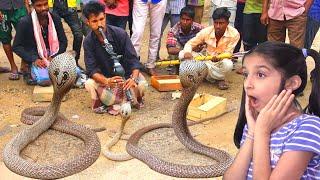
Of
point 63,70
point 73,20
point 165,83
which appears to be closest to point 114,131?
point 63,70

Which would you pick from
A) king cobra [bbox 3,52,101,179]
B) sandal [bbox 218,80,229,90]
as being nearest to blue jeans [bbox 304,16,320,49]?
sandal [bbox 218,80,229,90]

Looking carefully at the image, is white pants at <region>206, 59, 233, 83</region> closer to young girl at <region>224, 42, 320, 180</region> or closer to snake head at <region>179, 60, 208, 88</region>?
snake head at <region>179, 60, 208, 88</region>

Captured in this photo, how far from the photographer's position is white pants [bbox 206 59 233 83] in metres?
5.74

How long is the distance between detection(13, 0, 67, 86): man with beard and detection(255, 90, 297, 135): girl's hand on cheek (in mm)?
4216

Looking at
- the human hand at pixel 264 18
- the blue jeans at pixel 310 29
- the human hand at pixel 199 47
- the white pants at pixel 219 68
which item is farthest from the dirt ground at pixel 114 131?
the human hand at pixel 264 18

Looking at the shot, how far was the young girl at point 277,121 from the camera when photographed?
1582 mm

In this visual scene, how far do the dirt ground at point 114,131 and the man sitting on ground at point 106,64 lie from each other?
0.18 metres

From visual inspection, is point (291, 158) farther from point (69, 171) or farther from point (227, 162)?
point (69, 171)

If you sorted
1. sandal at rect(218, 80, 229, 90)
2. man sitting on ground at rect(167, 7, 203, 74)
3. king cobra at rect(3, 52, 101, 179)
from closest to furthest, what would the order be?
king cobra at rect(3, 52, 101, 179) < sandal at rect(218, 80, 229, 90) < man sitting on ground at rect(167, 7, 203, 74)

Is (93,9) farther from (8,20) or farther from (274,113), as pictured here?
(274,113)

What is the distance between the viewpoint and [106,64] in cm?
502

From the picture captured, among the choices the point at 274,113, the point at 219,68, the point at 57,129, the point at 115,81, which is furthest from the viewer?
the point at 219,68

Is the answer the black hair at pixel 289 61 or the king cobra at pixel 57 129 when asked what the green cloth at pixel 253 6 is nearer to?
the king cobra at pixel 57 129

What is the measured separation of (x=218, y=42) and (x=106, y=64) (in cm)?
161
